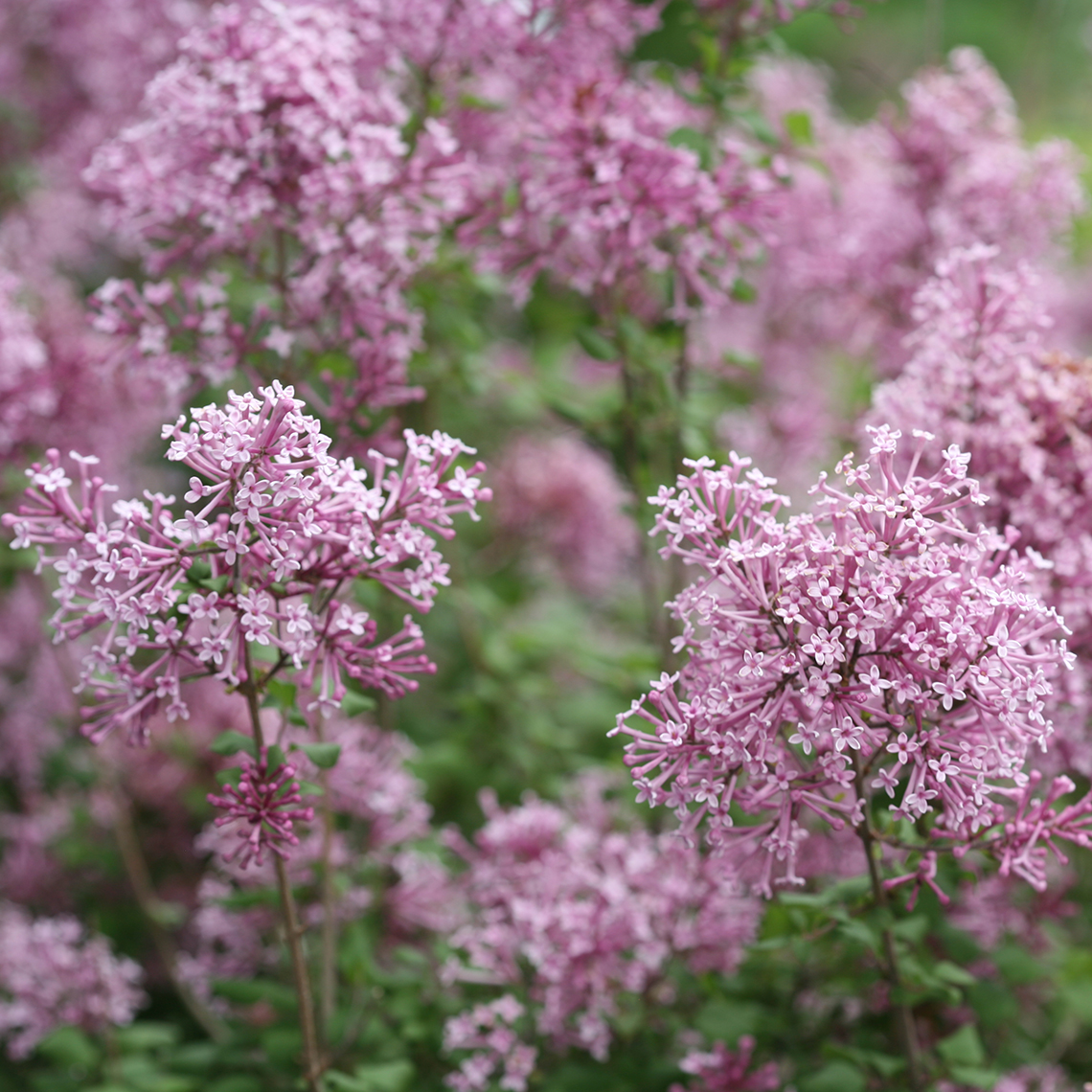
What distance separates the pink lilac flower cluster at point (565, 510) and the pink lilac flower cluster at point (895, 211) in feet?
1.95

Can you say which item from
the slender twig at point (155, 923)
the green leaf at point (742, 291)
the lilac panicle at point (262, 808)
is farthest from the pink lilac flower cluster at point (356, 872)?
the green leaf at point (742, 291)

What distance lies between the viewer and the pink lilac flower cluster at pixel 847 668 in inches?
55.4

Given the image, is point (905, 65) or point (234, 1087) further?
point (905, 65)

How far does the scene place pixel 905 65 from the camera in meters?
7.68

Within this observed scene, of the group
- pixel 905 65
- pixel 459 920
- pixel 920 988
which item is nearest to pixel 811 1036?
pixel 920 988

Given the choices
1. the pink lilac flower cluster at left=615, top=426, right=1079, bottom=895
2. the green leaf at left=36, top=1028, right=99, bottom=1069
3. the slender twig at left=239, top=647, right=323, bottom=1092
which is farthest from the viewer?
the green leaf at left=36, top=1028, right=99, bottom=1069

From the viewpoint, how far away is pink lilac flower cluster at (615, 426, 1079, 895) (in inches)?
55.4

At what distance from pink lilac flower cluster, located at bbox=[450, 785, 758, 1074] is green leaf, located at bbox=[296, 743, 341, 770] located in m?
0.60

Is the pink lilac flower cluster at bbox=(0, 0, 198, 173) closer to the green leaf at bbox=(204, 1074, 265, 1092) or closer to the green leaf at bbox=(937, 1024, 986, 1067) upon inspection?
the green leaf at bbox=(204, 1074, 265, 1092)

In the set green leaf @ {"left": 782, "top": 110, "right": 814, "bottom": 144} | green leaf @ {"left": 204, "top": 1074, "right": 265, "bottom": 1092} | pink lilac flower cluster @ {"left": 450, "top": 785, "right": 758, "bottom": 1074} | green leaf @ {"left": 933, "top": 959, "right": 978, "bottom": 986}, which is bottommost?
green leaf @ {"left": 933, "top": 959, "right": 978, "bottom": 986}

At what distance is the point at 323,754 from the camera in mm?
1668

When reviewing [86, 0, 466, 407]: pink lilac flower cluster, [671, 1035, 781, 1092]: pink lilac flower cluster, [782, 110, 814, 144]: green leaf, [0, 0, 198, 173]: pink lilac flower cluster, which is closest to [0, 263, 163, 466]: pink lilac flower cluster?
[86, 0, 466, 407]: pink lilac flower cluster

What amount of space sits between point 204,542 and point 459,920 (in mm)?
1348

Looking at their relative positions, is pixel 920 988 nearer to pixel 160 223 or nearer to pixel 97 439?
pixel 160 223
